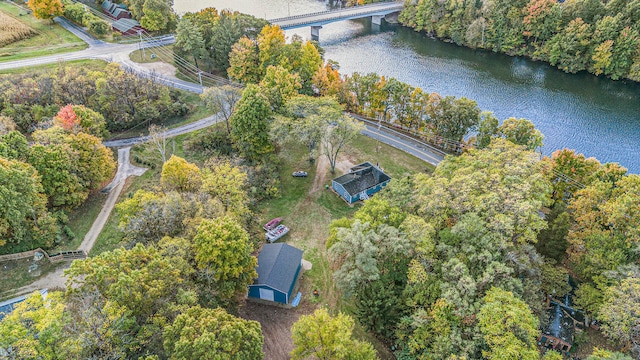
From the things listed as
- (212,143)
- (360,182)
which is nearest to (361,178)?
(360,182)

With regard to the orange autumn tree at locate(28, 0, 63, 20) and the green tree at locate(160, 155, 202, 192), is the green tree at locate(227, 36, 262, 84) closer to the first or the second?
the green tree at locate(160, 155, 202, 192)

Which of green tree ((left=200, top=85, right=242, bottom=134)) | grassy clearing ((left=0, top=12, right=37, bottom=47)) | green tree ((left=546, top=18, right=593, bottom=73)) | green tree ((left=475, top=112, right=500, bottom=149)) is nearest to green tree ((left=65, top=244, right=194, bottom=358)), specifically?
green tree ((left=200, top=85, right=242, bottom=134))

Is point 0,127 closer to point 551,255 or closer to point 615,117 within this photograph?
point 551,255

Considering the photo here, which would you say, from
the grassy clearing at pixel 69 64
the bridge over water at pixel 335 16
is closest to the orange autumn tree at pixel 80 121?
the grassy clearing at pixel 69 64

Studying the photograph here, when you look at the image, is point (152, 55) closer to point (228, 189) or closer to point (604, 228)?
point (228, 189)

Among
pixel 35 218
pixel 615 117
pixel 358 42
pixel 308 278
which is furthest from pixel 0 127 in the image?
pixel 615 117

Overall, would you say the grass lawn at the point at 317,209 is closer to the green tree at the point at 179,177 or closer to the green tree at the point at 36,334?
the green tree at the point at 179,177
